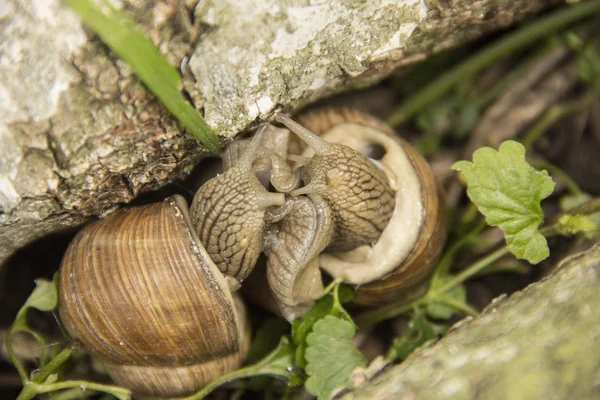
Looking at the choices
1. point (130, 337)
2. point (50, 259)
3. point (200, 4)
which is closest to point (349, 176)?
point (200, 4)

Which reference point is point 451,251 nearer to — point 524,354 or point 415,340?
point 415,340

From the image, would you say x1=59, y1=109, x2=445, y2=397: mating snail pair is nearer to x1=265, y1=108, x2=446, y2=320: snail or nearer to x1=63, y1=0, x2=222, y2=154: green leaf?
x1=265, y1=108, x2=446, y2=320: snail

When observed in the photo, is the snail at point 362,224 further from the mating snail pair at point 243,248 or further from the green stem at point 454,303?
the green stem at point 454,303

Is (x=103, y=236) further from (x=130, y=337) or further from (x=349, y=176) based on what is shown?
(x=349, y=176)

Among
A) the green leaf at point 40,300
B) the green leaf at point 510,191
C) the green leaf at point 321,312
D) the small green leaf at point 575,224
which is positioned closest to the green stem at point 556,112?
the small green leaf at point 575,224

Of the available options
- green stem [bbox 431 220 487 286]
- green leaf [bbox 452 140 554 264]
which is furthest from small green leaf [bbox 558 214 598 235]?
green stem [bbox 431 220 487 286]

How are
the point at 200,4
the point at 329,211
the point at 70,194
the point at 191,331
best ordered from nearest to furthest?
the point at 200,4
the point at 70,194
the point at 191,331
the point at 329,211
